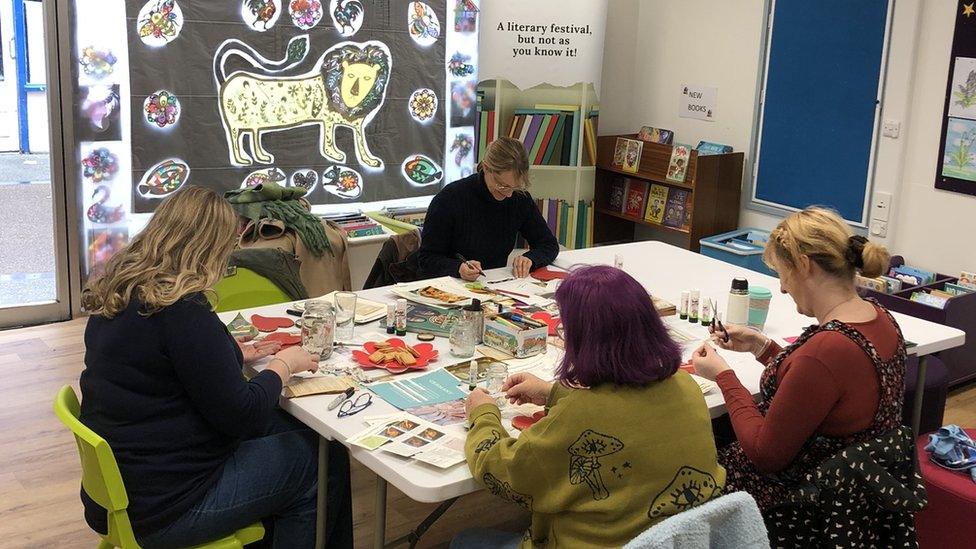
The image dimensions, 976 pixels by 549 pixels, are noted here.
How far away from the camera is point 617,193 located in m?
6.41

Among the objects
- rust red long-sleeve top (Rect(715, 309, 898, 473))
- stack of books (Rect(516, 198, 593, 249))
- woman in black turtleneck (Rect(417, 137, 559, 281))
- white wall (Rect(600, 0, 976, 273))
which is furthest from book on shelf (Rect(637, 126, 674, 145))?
rust red long-sleeve top (Rect(715, 309, 898, 473))

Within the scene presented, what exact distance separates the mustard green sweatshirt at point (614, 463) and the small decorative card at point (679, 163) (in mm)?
3892

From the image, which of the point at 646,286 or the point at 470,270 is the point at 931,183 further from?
the point at 470,270

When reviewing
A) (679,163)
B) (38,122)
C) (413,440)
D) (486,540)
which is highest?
(38,122)

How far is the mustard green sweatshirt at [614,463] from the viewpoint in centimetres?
198

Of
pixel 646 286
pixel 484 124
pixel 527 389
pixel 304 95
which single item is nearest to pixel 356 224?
pixel 304 95

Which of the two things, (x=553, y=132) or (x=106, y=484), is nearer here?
(x=106, y=484)

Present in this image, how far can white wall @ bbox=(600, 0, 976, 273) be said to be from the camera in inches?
191

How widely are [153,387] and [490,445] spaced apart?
77 cm

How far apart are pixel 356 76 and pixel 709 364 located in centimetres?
349

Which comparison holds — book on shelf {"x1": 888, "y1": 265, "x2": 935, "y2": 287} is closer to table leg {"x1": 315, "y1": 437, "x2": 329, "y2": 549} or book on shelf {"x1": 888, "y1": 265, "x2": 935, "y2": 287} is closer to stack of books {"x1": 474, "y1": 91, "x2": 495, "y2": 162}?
stack of books {"x1": 474, "y1": 91, "x2": 495, "y2": 162}

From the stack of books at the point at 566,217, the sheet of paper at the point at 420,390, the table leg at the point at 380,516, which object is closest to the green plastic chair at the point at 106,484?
the table leg at the point at 380,516

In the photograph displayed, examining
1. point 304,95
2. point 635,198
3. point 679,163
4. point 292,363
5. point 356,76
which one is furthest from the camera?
point 635,198

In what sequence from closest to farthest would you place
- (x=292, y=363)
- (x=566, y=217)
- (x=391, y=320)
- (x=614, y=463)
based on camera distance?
(x=614, y=463), (x=292, y=363), (x=391, y=320), (x=566, y=217)
